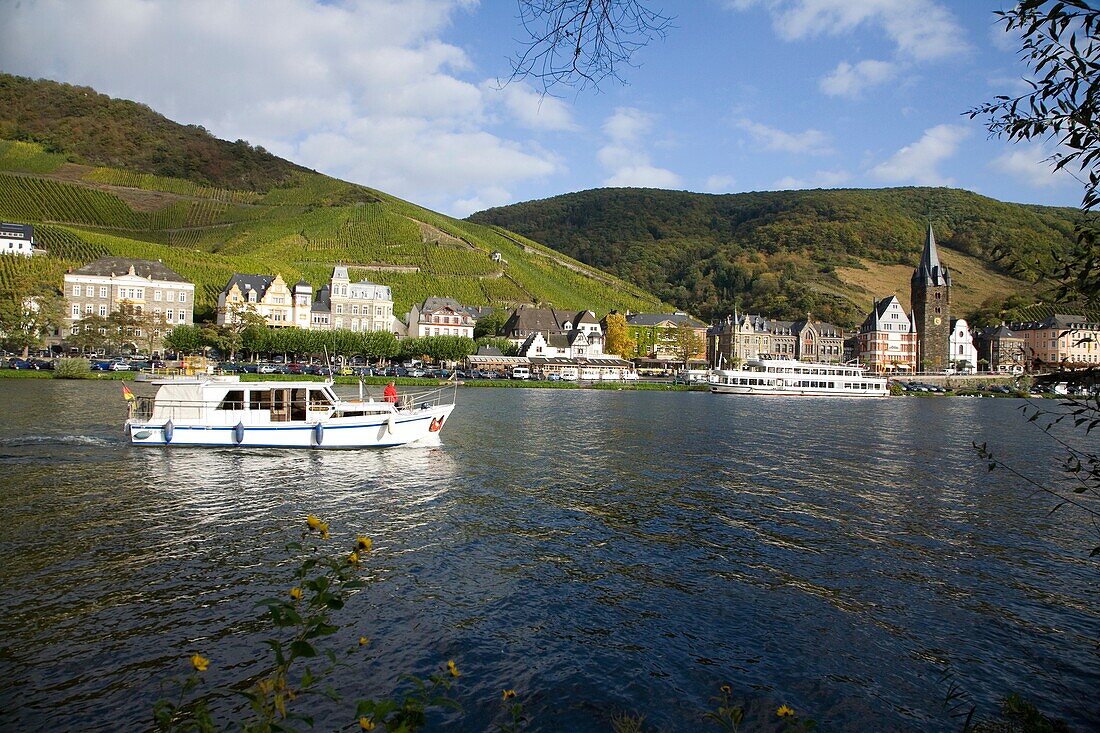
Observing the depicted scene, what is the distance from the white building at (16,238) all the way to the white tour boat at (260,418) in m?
84.8

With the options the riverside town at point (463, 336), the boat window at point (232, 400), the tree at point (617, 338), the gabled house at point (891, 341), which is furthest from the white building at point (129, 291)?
the gabled house at point (891, 341)

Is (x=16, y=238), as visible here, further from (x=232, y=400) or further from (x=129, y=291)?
(x=232, y=400)

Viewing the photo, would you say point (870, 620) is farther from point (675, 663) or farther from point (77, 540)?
point (77, 540)

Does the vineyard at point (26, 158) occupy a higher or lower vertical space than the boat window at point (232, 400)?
higher

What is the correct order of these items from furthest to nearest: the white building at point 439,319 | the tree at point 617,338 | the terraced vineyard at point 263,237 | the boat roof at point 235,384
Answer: the tree at point 617,338, the white building at point 439,319, the terraced vineyard at point 263,237, the boat roof at point 235,384

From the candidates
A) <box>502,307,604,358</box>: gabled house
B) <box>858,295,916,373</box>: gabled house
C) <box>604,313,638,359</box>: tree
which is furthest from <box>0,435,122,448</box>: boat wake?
<box>858,295,916,373</box>: gabled house

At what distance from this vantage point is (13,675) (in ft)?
27.0

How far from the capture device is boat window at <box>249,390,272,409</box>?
27.3 metres

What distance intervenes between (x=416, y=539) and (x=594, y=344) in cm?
9768

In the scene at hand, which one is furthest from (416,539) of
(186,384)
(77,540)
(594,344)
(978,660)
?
(594,344)

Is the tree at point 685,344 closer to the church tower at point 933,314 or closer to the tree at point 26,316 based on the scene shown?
the church tower at point 933,314

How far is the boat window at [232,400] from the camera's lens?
2712cm

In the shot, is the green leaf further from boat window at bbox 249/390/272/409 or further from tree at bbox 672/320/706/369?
tree at bbox 672/320/706/369

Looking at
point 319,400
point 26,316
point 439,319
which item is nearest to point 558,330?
point 439,319
